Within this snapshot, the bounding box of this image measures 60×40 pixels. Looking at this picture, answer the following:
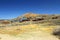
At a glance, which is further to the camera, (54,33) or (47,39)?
(54,33)

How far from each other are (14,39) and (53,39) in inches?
204

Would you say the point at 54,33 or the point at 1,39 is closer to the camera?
the point at 1,39

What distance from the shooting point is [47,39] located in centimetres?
1778

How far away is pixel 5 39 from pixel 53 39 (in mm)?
6381

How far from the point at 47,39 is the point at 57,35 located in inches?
123

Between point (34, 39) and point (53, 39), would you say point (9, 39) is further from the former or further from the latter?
point (53, 39)

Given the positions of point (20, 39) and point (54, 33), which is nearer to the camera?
point (20, 39)

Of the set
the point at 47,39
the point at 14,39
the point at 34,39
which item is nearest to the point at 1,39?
the point at 14,39

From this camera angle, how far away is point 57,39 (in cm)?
1800

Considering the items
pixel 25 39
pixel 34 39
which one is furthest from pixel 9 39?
pixel 34 39

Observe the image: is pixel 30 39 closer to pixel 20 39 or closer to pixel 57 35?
pixel 20 39

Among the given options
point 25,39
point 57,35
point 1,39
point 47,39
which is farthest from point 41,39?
point 1,39

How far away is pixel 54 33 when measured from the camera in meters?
20.9

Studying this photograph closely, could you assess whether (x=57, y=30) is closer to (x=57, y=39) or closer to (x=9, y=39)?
(x=57, y=39)
